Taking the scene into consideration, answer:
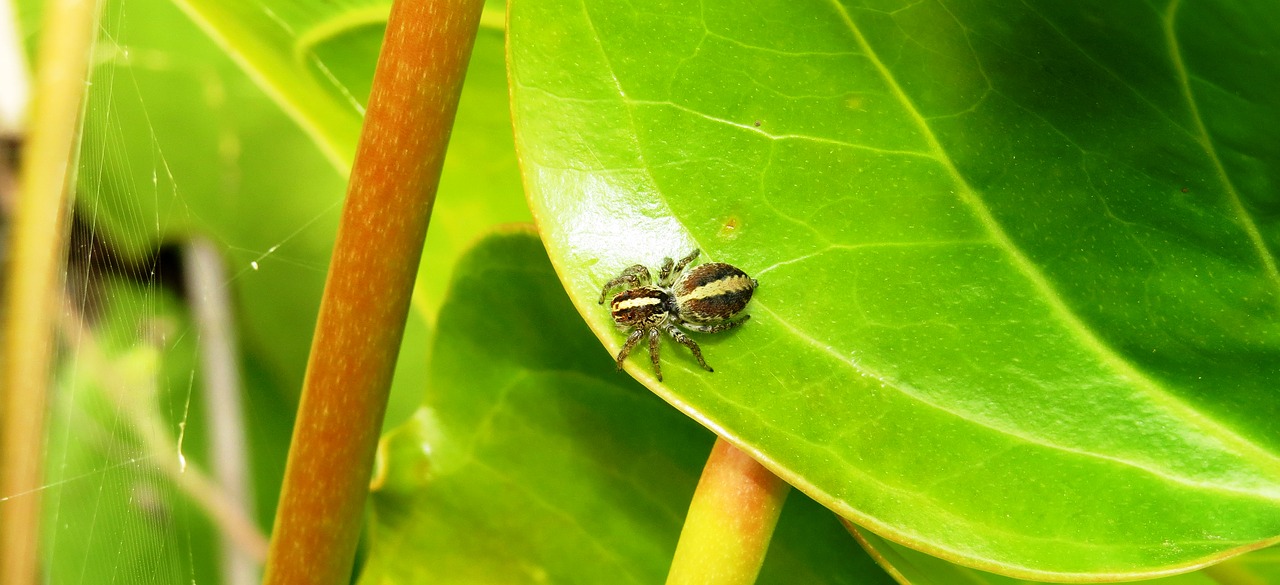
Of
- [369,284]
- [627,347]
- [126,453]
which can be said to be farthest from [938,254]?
[126,453]

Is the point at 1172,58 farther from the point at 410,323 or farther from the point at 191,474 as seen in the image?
the point at 191,474

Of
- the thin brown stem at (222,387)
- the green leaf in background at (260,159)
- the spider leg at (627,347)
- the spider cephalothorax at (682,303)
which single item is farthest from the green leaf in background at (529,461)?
the thin brown stem at (222,387)

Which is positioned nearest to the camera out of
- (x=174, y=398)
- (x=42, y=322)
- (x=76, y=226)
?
(x=42, y=322)

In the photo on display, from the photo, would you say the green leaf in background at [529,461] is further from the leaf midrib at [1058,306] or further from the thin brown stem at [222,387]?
the thin brown stem at [222,387]

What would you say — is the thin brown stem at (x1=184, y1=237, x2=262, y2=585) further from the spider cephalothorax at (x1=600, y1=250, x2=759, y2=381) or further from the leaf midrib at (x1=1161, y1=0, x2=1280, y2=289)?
the leaf midrib at (x1=1161, y1=0, x2=1280, y2=289)

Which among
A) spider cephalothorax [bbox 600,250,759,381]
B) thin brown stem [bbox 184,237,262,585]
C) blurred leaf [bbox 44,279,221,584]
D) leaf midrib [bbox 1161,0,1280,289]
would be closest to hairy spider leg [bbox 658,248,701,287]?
spider cephalothorax [bbox 600,250,759,381]

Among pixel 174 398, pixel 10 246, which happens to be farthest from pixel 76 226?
pixel 174 398

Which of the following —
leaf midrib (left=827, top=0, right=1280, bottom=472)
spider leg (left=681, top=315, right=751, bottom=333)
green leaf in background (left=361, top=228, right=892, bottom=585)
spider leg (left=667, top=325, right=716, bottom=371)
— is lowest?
green leaf in background (left=361, top=228, right=892, bottom=585)
